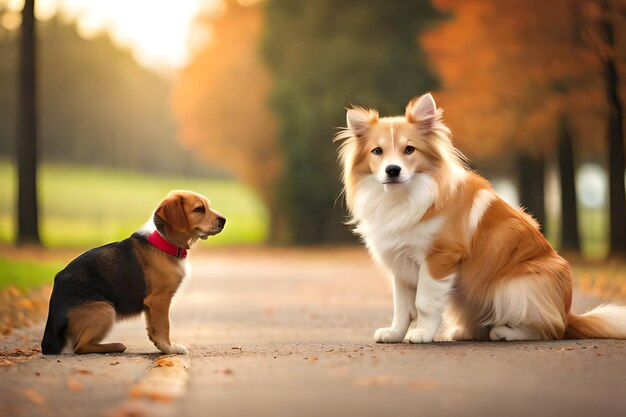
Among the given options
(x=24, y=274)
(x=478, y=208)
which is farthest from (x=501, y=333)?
(x=24, y=274)

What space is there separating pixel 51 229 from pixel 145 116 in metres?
25.1

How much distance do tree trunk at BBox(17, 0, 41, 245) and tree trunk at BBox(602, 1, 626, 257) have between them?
13237 mm

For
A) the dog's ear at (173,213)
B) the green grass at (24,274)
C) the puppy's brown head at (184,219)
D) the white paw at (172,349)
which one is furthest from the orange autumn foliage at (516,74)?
the white paw at (172,349)

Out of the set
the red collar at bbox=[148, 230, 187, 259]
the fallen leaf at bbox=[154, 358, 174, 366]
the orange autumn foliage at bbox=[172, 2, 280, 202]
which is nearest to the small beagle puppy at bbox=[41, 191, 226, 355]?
the red collar at bbox=[148, 230, 187, 259]

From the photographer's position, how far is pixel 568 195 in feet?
72.4

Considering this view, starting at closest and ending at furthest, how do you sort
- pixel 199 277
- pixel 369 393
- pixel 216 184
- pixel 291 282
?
pixel 369 393 → pixel 291 282 → pixel 199 277 → pixel 216 184

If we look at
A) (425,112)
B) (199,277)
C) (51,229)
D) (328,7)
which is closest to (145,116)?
(51,229)

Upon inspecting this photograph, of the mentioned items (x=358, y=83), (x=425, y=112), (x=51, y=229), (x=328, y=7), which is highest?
(x=328, y=7)

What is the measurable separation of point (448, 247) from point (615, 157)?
13.7 m

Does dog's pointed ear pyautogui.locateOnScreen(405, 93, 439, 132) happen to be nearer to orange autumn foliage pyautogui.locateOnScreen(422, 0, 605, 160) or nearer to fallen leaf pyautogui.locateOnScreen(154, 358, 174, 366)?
fallen leaf pyautogui.locateOnScreen(154, 358, 174, 366)

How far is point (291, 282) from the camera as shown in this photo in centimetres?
1642

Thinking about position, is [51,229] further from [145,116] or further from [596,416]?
[596,416]

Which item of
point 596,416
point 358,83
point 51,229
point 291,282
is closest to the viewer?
point 596,416

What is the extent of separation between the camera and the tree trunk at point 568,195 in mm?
21859
